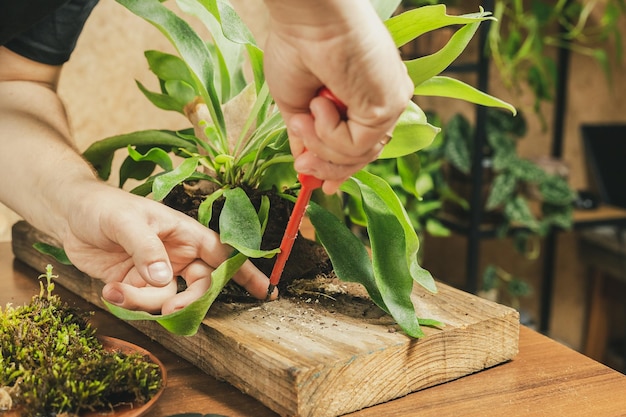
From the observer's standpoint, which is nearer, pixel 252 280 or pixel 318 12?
pixel 318 12

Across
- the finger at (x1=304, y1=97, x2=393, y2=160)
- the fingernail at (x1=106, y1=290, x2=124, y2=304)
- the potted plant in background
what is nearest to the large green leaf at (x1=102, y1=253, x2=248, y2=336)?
the fingernail at (x1=106, y1=290, x2=124, y2=304)

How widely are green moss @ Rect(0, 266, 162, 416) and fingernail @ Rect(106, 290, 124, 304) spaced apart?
0.05m

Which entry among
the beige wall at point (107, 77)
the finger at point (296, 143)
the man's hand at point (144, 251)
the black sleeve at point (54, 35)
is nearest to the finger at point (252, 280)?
the man's hand at point (144, 251)

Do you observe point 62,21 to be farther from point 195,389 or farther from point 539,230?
point 539,230

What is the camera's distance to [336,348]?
788 millimetres

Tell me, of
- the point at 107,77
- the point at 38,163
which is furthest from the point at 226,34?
the point at 107,77

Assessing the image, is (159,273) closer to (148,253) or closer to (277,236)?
(148,253)

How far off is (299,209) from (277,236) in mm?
189

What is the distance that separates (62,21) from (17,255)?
0.44 metres

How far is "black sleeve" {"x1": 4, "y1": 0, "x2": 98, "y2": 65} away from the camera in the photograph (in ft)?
4.15

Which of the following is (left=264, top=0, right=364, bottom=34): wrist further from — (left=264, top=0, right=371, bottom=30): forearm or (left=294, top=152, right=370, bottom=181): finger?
(left=294, top=152, right=370, bottom=181): finger

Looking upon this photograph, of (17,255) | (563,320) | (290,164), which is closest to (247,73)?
(17,255)

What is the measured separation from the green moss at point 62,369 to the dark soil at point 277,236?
10.3 inches

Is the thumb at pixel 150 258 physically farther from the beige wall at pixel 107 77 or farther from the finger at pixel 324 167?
the beige wall at pixel 107 77
